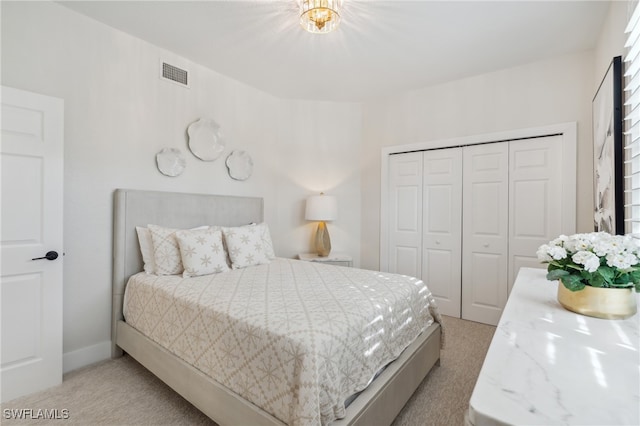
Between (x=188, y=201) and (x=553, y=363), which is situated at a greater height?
(x=188, y=201)

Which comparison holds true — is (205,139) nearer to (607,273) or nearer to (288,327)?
(288,327)

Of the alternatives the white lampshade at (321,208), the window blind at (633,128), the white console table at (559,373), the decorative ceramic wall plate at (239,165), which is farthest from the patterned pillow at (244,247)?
the window blind at (633,128)

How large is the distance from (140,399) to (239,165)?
238 cm

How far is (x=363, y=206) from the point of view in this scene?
4.20 meters

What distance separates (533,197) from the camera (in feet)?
9.89

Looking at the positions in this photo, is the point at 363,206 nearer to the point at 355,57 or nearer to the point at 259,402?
the point at 355,57

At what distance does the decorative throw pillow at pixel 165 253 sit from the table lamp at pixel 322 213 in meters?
1.77

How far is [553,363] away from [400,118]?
3.52m

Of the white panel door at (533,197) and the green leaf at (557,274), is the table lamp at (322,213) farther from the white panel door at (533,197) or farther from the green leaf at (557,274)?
the green leaf at (557,274)

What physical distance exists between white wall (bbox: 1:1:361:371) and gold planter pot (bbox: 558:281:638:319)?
3.06m

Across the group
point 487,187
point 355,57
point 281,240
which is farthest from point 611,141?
point 281,240

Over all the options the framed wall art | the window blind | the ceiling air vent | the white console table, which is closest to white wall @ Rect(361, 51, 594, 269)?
the framed wall art

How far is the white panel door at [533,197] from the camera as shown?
9.54 feet

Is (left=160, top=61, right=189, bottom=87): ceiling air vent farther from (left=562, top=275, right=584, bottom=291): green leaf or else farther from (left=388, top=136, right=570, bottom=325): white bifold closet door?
(left=562, top=275, right=584, bottom=291): green leaf
